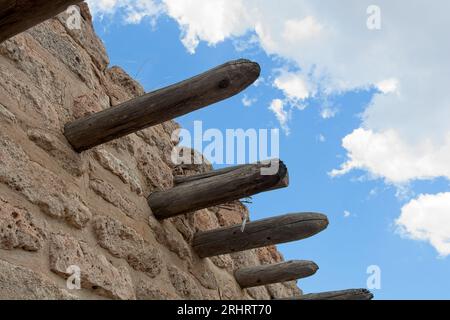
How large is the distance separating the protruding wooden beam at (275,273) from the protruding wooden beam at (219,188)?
79cm

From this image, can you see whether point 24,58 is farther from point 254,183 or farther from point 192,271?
point 192,271

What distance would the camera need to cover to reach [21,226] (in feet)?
5.53

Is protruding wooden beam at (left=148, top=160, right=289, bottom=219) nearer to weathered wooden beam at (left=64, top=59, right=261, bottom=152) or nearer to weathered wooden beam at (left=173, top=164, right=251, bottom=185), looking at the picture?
weathered wooden beam at (left=173, top=164, right=251, bottom=185)

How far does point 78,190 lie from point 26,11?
0.77 m

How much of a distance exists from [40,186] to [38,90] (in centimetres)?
39

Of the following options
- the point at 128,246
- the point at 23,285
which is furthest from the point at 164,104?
the point at 23,285

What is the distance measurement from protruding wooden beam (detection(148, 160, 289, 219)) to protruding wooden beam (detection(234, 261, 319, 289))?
785 millimetres

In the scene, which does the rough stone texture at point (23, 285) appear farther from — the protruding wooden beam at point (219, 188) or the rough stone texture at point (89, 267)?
the protruding wooden beam at point (219, 188)

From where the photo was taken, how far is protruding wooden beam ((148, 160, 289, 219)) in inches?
86.0

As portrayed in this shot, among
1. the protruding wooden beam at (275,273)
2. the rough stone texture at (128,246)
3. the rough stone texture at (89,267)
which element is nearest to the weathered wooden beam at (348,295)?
the protruding wooden beam at (275,273)

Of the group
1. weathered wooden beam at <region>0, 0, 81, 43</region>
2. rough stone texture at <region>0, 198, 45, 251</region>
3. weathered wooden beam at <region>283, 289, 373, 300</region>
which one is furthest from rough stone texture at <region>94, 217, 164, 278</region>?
weathered wooden beam at <region>283, 289, 373, 300</region>

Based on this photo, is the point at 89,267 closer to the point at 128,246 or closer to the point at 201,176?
the point at 128,246

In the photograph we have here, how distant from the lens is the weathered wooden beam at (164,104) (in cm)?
183
